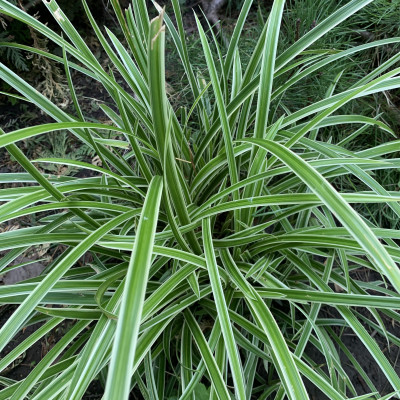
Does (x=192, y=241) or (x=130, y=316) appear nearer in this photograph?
(x=130, y=316)

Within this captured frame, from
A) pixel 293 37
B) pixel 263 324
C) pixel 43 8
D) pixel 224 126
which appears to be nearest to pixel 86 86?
pixel 43 8

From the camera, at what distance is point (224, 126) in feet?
2.77

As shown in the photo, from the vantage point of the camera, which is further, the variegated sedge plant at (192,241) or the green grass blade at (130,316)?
the variegated sedge plant at (192,241)

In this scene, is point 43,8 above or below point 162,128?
above

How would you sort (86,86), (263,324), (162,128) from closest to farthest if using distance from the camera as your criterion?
(162,128) < (263,324) < (86,86)

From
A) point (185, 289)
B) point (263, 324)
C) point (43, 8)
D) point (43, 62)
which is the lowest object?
point (263, 324)

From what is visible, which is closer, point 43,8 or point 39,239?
point 39,239

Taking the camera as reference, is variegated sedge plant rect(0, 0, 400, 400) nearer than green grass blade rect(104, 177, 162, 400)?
No

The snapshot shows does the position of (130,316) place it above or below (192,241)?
below

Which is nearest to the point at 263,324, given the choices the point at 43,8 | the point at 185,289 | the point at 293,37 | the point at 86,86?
the point at 185,289

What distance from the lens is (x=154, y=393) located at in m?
0.89

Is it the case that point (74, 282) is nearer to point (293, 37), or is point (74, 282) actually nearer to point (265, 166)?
point (265, 166)

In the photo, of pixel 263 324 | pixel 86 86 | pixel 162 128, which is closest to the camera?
pixel 162 128

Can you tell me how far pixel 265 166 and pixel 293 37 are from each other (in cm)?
80
